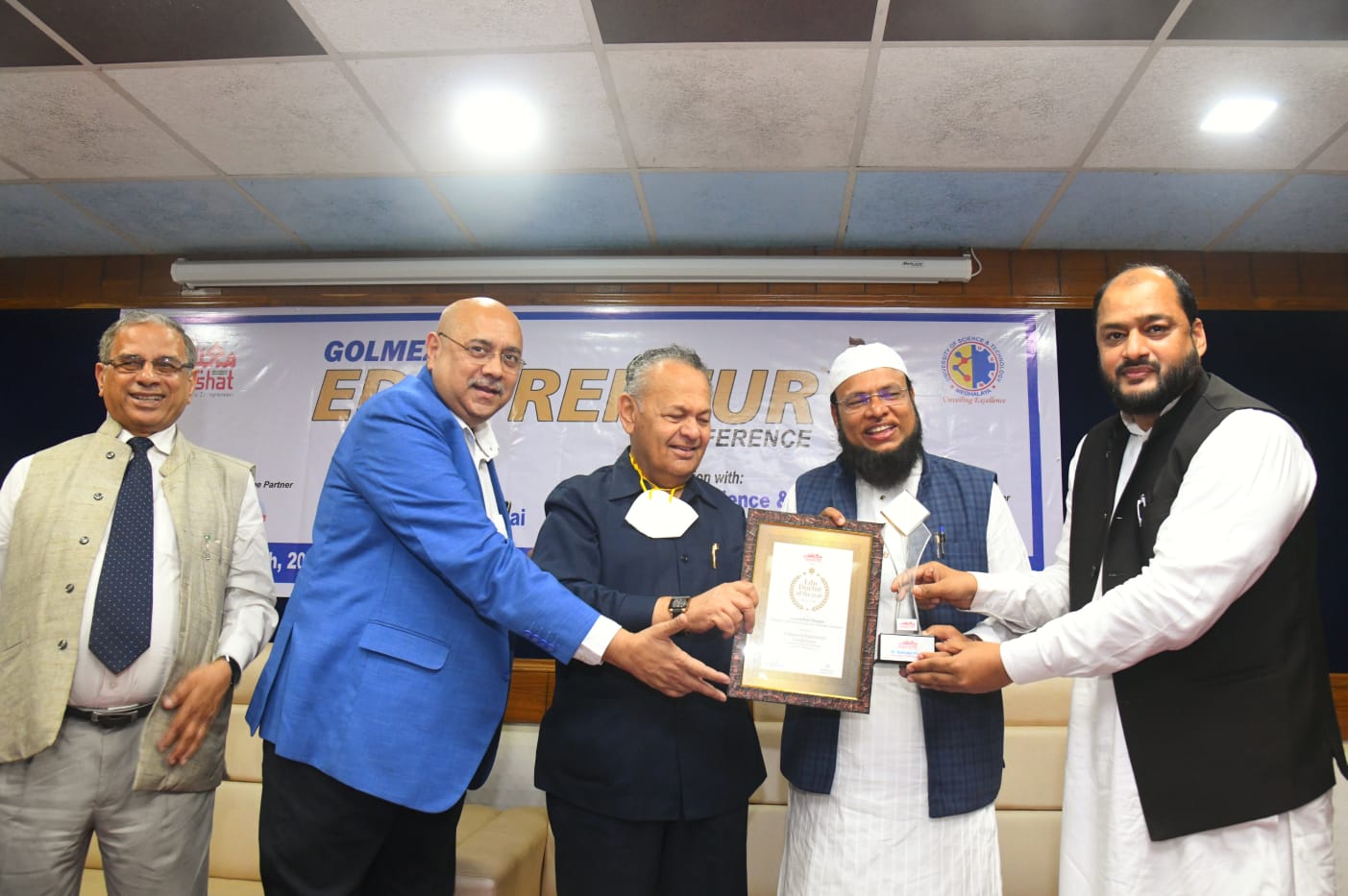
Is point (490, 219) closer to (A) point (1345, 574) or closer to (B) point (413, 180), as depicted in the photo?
(B) point (413, 180)

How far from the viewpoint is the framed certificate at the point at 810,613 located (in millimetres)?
1822

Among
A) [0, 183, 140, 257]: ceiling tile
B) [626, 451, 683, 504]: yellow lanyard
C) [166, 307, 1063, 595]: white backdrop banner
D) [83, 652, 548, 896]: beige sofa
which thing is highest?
[0, 183, 140, 257]: ceiling tile

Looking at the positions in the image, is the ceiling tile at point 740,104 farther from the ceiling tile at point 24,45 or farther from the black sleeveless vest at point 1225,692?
the ceiling tile at point 24,45

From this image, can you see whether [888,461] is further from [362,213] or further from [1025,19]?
[362,213]

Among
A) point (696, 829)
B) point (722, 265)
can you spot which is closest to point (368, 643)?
point (696, 829)

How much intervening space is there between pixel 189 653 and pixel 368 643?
79 centimetres

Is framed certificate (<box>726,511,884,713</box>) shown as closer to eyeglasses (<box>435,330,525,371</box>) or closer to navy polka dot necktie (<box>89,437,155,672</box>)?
eyeglasses (<box>435,330,525,371</box>)

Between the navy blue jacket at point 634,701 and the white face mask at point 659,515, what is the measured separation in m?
0.02

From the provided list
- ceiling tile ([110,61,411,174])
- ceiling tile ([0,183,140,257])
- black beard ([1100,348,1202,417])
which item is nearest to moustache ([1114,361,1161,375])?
black beard ([1100,348,1202,417])

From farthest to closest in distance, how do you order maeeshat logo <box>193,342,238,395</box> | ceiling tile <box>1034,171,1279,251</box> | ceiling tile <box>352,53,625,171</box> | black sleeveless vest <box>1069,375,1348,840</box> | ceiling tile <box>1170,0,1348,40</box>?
maeeshat logo <box>193,342,238,395</box>, ceiling tile <box>1034,171,1279,251</box>, ceiling tile <box>352,53,625,171</box>, ceiling tile <box>1170,0,1348,40</box>, black sleeveless vest <box>1069,375,1348,840</box>

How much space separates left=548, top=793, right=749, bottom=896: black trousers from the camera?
1748 mm

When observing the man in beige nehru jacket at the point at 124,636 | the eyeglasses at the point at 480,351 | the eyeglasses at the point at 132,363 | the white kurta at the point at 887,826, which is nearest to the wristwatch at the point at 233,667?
the man in beige nehru jacket at the point at 124,636

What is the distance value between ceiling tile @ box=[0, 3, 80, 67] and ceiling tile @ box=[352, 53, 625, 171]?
1037 mm

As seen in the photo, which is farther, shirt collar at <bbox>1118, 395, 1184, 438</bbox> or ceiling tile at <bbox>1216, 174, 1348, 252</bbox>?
ceiling tile at <bbox>1216, 174, 1348, 252</bbox>
